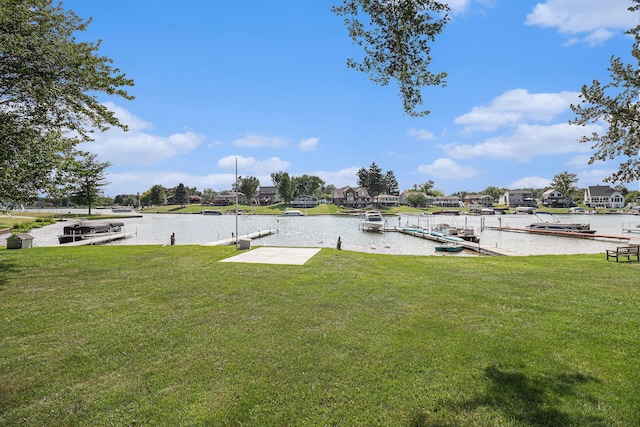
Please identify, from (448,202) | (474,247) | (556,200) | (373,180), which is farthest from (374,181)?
(474,247)

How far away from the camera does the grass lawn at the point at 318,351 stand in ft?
16.8

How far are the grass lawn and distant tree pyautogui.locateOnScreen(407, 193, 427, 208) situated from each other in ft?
527

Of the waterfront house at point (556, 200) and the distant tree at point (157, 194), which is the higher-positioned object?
the distant tree at point (157, 194)

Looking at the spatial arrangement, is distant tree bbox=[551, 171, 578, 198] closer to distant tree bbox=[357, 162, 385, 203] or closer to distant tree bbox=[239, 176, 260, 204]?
distant tree bbox=[357, 162, 385, 203]

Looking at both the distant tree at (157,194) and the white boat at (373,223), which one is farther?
the distant tree at (157,194)

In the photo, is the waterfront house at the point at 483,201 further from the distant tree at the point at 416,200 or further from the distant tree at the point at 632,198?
the distant tree at the point at 632,198

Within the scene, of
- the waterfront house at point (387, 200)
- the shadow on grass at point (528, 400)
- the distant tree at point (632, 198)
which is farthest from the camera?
the distant tree at point (632, 198)

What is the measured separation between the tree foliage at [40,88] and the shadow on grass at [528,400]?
1533cm

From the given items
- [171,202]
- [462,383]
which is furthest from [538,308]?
[171,202]

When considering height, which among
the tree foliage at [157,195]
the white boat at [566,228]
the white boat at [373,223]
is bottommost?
the white boat at [566,228]

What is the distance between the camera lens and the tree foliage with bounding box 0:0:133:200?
444 inches

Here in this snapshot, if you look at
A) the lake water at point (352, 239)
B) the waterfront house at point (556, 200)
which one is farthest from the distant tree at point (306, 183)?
the waterfront house at point (556, 200)

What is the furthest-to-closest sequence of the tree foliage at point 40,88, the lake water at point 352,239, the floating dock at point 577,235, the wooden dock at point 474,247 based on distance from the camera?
the floating dock at point 577,235, the lake water at point 352,239, the wooden dock at point 474,247, the tree foliage at point 40,88

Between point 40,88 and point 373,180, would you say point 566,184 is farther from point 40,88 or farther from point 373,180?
point 40,88
